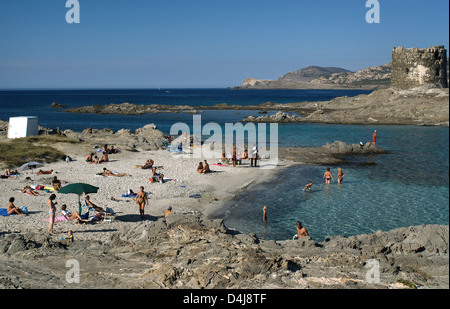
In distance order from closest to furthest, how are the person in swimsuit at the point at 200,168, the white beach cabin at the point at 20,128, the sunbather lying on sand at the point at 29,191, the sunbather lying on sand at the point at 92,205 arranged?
the sunbather lying on sand at the point at 92,205
the sunbather lying on sand at the point at 29,191
the person in swimsuit at the point at 200,168
the white beach cabin at the point at 20,128

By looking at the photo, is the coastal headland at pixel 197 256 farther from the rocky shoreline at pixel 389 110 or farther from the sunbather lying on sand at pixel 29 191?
the rocky shoreline at pixel 389 110

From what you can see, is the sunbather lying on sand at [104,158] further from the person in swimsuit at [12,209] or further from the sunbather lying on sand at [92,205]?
the person in swimsuit at [12,209]

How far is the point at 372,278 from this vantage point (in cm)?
997

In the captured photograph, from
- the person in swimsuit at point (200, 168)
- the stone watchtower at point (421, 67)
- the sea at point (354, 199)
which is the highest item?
the stone watchtower at point (421, 67)

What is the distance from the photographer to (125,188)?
68.3 ft

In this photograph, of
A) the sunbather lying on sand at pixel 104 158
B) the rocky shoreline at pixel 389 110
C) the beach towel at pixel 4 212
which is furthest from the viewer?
the rocky shoreline at pixel 389 110

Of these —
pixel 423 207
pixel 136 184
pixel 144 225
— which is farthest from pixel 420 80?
pixel 144 225

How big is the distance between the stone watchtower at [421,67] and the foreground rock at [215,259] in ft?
174

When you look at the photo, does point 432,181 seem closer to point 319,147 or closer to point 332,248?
point 332,248

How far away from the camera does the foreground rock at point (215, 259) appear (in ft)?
32.4

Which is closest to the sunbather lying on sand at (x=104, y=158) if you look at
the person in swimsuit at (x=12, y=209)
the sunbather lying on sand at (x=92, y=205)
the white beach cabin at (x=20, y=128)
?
the white beach cabin at (x=20, y=128)

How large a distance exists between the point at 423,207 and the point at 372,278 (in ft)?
30.7

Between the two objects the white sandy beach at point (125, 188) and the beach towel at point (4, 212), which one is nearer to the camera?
the white sandy beach at point (125, 188)

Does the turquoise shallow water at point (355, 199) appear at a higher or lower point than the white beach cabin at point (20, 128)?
lower
